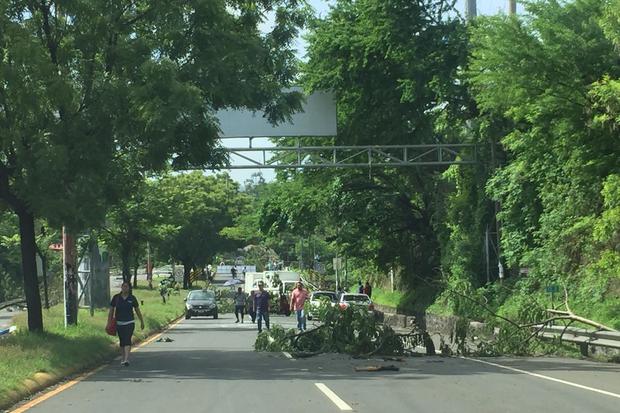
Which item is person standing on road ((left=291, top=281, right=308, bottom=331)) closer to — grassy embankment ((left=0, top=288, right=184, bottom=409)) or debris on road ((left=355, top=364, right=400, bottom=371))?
grassy embankment ((left=0, top=288, right=184, bottom=409))

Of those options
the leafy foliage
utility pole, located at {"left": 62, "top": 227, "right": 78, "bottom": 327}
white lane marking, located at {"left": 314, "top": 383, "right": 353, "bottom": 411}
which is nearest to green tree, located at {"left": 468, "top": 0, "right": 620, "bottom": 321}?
the leafy foliage

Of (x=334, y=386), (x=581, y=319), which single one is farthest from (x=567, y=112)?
(x=334, y=386)

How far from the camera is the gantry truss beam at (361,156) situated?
30.1m

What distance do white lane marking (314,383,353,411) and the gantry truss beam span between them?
14463mm

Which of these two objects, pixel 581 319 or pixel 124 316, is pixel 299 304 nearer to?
pixel 581 319

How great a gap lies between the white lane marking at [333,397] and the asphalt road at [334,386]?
1cm

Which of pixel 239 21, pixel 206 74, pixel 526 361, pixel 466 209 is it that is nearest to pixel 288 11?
pixel 239 21

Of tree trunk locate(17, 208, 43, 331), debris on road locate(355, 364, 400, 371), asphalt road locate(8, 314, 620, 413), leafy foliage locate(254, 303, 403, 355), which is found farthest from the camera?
leafy foliage locate(254, 303, 403, 355)

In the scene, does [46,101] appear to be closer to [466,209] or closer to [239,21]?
[239,21]

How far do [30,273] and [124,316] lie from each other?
2703mm

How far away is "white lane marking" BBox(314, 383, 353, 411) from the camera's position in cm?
1084

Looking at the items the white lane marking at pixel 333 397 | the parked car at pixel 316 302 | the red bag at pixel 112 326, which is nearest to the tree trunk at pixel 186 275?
the parked car at pixel 316 302

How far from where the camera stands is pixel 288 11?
18828 millimetres

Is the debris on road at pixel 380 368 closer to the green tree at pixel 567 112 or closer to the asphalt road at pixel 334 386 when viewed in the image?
the asphalt road at pixel 334 386
